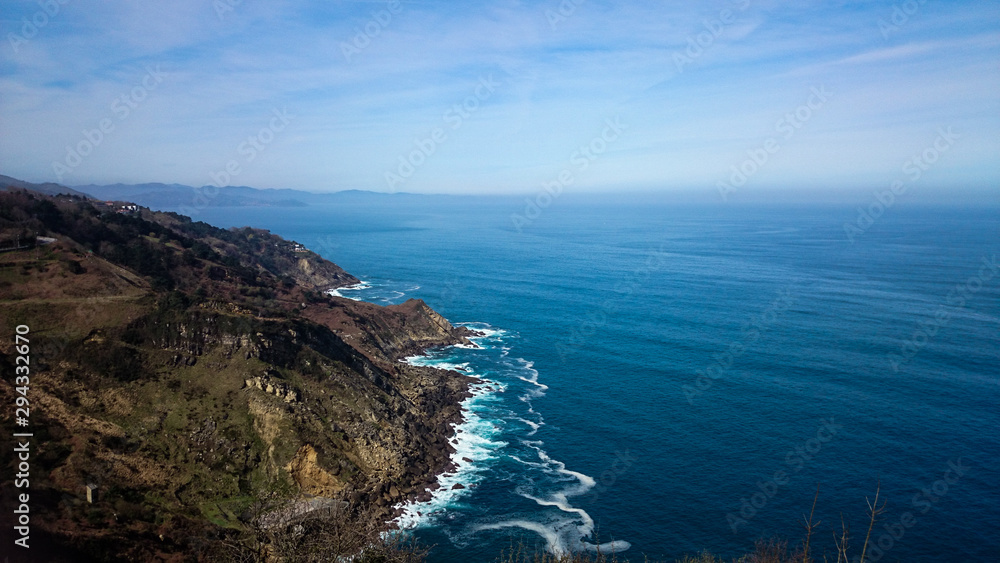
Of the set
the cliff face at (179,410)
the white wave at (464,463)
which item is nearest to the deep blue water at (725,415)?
the white wave at (464,463)

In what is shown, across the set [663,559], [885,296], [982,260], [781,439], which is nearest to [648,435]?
[781,439]

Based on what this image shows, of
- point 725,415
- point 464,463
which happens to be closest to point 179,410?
point 464,463

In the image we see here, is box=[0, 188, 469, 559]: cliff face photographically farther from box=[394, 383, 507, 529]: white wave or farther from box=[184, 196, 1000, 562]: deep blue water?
box=[184, 196, 1000, 562]: deep blue water

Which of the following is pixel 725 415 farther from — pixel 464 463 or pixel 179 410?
pixel 179 410

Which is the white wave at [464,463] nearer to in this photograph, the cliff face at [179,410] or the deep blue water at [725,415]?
the deep blue water at [725,415]

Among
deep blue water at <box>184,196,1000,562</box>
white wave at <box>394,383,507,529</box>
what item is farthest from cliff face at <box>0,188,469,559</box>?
deep blue water at <box>184,196,1000,562</box>

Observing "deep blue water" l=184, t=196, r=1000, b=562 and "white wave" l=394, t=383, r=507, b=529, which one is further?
"white wave" l=394, t=383, r=507, b=529
